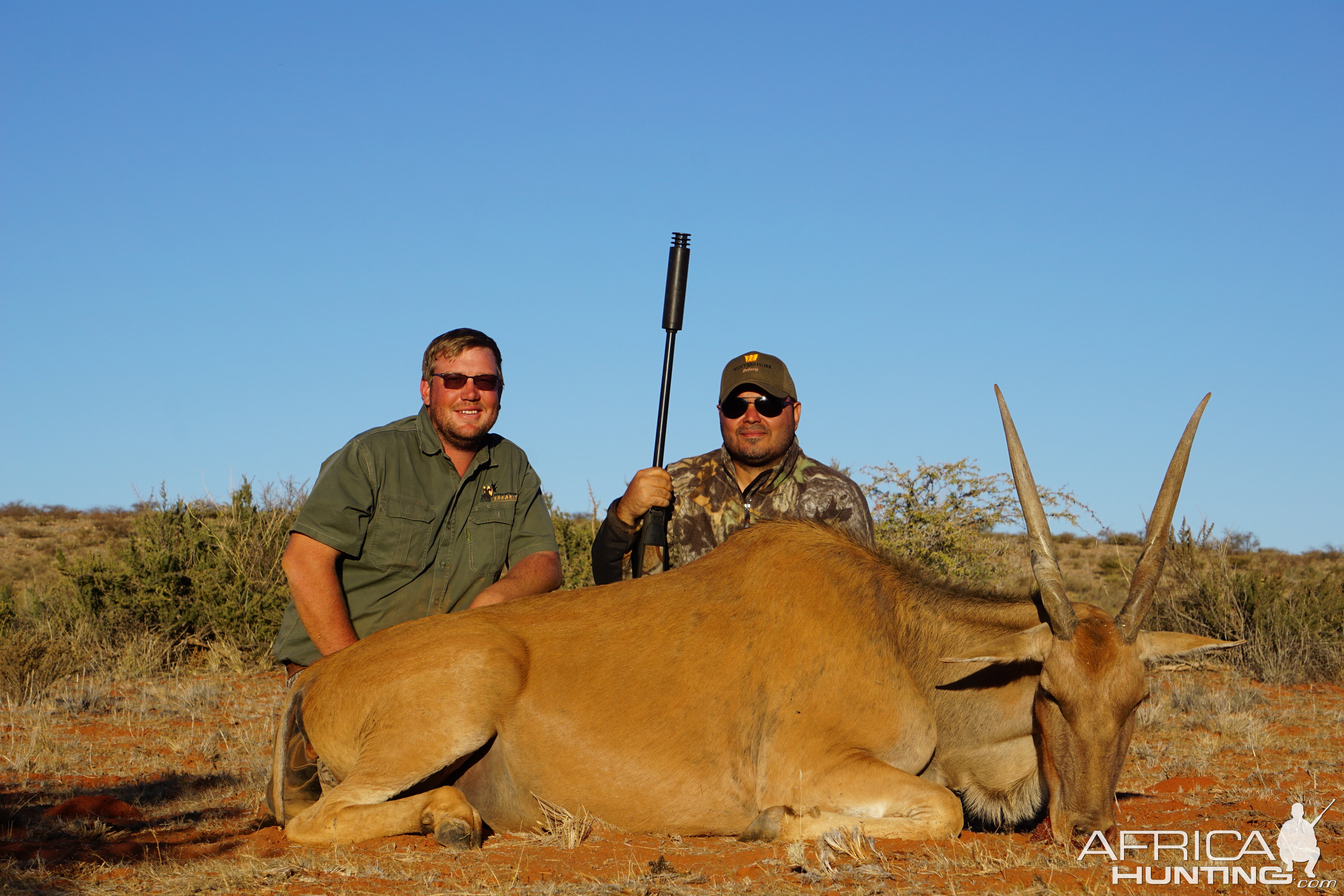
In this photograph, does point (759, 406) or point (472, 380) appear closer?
point (472, 380)

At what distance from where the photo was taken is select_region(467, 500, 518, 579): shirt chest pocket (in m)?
7.78

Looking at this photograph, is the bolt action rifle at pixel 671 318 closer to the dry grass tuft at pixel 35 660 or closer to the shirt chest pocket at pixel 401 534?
the shirt chest pocket at pixel 401 534

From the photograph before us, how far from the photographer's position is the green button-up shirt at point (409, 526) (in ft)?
23.8

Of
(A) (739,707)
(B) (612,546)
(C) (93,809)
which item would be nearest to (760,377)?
(B) (612,546)

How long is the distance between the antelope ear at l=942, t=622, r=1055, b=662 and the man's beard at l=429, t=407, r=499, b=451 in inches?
146

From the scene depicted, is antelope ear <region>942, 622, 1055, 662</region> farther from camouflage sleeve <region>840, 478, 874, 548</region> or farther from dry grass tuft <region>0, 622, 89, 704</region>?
dry grass tuft <region>0, 622, 89, 704</region>

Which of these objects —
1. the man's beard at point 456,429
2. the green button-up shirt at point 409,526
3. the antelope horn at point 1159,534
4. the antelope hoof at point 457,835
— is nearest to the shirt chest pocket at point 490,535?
the green button-up shirt at point 409,526

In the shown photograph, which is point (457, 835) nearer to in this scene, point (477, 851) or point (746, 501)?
point (477, 851)

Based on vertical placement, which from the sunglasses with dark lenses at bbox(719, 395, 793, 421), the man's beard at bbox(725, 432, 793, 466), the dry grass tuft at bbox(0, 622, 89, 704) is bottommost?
the dry grass tuft at bbox(0, 622, 89, 704)

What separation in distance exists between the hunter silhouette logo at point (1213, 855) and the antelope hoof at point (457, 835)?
273cm

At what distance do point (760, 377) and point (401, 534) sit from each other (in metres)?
2.91

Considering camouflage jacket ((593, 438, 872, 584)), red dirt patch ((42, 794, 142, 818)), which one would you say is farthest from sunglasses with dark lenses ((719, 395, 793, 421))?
red dirt patch ((42, 794, 142, 818))

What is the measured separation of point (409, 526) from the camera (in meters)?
7.46

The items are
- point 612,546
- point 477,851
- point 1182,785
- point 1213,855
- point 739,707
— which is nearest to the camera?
point 1213,855
